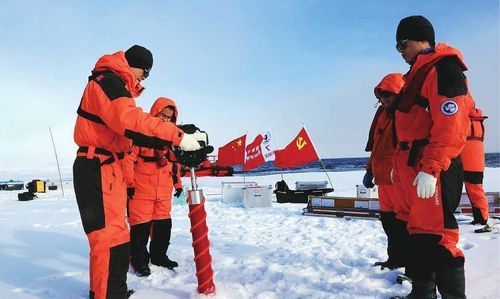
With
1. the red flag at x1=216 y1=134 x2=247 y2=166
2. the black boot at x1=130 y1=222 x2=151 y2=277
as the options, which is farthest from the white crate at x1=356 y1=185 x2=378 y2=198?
the red flag at x1=216 y1=134 x2=247 y2=166

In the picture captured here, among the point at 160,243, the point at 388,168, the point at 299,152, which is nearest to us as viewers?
the point at 388,168

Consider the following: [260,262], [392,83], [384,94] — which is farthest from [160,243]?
[392,83]

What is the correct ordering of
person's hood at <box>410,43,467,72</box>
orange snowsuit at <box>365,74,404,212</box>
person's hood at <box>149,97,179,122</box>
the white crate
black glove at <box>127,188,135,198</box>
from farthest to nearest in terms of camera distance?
the white crate < person's hood at <box>149,97,179,122</box> < black glove at <box>127,188,135,198</box> < orange snowsuit at <box>365,74,404,212</box> < person's hood at <box>410,43,467,72</box>

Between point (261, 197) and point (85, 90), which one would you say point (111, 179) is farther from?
point (261, 197)

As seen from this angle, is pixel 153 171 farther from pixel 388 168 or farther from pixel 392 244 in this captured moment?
pixel 392 244

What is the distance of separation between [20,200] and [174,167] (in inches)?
458

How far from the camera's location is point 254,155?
12039 millimetres

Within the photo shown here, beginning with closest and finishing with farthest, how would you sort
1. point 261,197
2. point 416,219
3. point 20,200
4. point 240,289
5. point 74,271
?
1. point 416,219
2. point 240,289
3. point 74,271
4. point 261,197
5. point 20,200

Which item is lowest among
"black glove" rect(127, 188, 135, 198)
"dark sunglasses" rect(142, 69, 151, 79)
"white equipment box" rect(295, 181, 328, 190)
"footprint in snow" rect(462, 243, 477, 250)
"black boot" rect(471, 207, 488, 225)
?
"footprint in snow" rect(462, 243, 477, 250)

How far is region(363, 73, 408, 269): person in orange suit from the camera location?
10.4 feet

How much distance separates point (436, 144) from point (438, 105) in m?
0.23

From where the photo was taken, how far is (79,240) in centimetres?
519

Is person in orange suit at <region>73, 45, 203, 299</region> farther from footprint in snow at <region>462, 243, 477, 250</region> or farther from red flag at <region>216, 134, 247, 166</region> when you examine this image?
red flag at <region>216, 134, 247, 166</region>

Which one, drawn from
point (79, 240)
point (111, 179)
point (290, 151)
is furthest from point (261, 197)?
point (111, 179)
